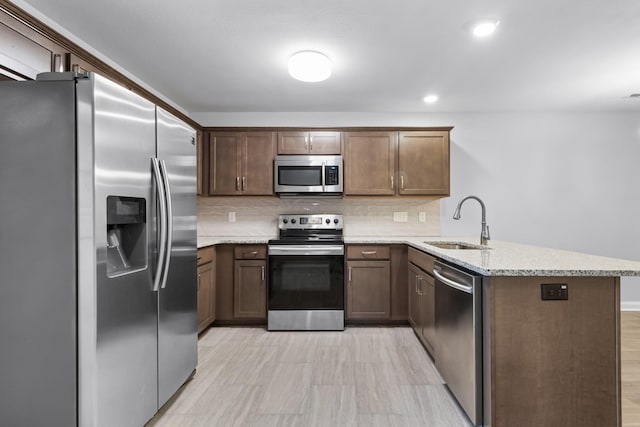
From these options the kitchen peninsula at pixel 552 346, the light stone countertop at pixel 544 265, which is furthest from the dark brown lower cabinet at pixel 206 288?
the kitchen peninsula at pixel 552 346

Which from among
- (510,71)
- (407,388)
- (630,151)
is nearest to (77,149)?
(407,388)

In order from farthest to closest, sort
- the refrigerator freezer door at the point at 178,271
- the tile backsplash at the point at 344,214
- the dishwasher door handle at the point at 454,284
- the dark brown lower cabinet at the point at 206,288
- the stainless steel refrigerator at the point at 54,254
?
1. the tile backsplash at the point at 344,214
2. the dark brown lower cabinet at the point at 206,288
3. the refrigerator freezer door at the point at 178,271
4. the dishwasher door handle at the point at 454,284
5. the stainless steel refrigerator at the point at 54,254

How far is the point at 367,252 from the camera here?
368 centimetres

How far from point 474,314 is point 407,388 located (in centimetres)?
88

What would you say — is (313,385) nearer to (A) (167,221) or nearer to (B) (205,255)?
(A) (167,221)

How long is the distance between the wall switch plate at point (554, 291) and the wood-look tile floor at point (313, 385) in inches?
33.4

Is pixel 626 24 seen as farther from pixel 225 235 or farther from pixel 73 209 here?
pixel 225 235

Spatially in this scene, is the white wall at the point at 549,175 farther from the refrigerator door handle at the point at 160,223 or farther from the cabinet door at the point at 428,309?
the refrigerator door handle at the point at 160,223

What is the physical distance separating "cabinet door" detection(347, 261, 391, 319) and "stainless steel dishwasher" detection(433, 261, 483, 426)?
1246 millimetres

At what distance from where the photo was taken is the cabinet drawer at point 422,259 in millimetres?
2777

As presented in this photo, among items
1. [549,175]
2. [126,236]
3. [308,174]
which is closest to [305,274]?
[308,174]

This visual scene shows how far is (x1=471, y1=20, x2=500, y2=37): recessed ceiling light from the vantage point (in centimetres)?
219

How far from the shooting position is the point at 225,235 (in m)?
4.29

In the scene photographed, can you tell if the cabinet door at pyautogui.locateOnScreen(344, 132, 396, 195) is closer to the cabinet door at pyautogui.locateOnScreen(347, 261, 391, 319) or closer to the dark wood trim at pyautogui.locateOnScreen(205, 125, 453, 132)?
the dark wood trim at pyautogui.locateOnScreen(205, 125, 453, 132)
